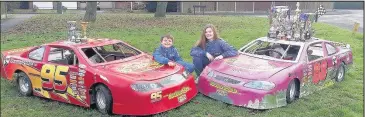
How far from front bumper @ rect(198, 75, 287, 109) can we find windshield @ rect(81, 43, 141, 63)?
1713 mm

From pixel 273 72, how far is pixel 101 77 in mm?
2714

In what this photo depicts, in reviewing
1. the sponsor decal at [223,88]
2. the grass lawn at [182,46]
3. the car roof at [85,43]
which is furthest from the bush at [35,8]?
the sponsor decal at [223,88]

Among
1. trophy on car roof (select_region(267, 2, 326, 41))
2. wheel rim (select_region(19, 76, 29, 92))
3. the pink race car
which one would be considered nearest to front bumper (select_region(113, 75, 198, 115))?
the pink race car

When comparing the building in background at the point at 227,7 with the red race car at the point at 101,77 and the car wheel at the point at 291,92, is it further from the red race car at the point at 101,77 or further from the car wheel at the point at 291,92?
the red race car at the point at 101,77

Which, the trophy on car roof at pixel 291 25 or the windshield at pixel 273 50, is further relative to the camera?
the trophy on car roof at pixel 291 25

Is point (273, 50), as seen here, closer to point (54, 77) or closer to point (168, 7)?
point (54, 77)

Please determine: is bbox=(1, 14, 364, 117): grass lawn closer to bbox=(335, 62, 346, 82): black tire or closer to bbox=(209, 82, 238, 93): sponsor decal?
bbox=(335, 62, 346, 82): black tire

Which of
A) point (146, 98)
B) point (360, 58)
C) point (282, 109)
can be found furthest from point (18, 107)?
point (360, 58)

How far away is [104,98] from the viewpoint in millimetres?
5879

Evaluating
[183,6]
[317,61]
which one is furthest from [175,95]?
[183,6]

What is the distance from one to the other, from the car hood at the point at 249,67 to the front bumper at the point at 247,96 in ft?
0.85

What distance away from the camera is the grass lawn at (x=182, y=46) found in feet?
20.3

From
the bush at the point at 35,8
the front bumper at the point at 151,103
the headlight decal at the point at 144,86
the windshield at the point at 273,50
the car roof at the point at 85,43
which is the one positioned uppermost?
the bush at the point at 35,8

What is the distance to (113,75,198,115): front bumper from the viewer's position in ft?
18.4
